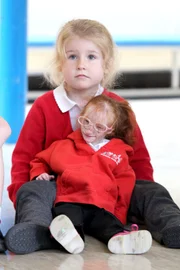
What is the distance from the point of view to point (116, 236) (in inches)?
87.7

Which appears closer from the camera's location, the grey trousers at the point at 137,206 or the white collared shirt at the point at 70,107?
the grey trousers at the point at 137,206

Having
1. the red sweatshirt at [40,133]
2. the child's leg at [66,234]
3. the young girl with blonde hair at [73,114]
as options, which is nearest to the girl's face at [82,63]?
the young girl with blonde hair at [73,114]

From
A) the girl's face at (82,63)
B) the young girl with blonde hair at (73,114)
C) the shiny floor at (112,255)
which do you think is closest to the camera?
the shiny floor at (112,255)

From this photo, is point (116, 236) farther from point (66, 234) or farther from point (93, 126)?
point (93, 126)

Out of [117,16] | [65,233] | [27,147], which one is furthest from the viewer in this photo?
[117,16]

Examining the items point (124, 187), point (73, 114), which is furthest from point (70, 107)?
point (124, 187)

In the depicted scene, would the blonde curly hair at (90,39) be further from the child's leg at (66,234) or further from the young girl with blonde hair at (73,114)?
the child's leg at (66,234)

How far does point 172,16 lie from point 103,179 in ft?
13.3

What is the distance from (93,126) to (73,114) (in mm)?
173

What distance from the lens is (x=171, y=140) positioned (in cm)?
441

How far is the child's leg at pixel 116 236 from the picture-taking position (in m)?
2.18

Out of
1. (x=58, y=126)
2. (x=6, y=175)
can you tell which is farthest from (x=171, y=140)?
(x=58, y=126)

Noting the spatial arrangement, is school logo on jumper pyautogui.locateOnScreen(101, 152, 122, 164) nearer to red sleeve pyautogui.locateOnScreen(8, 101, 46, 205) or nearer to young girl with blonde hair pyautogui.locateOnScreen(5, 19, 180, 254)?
young girl with blonde hair pyautogui.locateOnScreen(5, 19, 180, 254)

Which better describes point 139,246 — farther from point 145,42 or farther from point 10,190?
point 145,42
